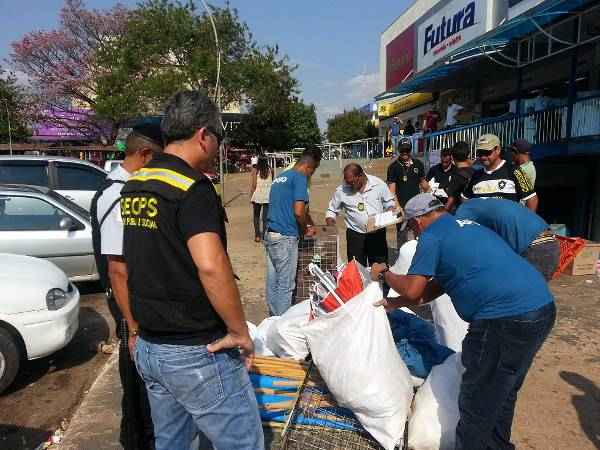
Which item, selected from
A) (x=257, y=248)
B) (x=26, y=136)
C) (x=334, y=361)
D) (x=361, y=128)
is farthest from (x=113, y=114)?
(x=361, y=128)

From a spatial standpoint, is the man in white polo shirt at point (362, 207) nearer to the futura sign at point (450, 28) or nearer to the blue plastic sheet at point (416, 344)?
the blue plastic sheet at point (416, 344)

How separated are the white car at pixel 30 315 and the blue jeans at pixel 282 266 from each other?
181 centimetres

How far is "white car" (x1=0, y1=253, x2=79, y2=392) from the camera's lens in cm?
349

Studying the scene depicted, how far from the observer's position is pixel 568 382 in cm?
347

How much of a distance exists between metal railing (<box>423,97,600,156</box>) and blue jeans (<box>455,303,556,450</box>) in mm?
7614

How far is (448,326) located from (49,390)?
3.24m

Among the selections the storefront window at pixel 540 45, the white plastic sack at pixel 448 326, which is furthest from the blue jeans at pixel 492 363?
the storefront window at pixel 540 45

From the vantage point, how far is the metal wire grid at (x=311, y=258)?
484 cm

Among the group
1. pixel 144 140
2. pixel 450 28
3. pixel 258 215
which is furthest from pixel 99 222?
pixel 450 28

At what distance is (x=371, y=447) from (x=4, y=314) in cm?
286

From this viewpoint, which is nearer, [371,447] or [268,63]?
[371,447]

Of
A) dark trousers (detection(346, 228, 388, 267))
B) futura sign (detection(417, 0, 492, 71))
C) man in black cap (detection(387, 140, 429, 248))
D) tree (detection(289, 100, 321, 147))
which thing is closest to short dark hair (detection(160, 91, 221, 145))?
dark trousers (detection(346, 228, 388, 267))

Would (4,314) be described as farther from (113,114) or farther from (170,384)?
(113,114)

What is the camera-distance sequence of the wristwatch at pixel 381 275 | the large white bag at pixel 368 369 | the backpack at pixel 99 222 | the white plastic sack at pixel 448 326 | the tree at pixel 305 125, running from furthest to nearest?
1. the tree at pixel 305 125
2. the white plastic sack at pixel 448 326
3. the wristwatch at pixel 381 275
4. the large white bag at pixel 368 369
5. the backpack at pixel 99 222
